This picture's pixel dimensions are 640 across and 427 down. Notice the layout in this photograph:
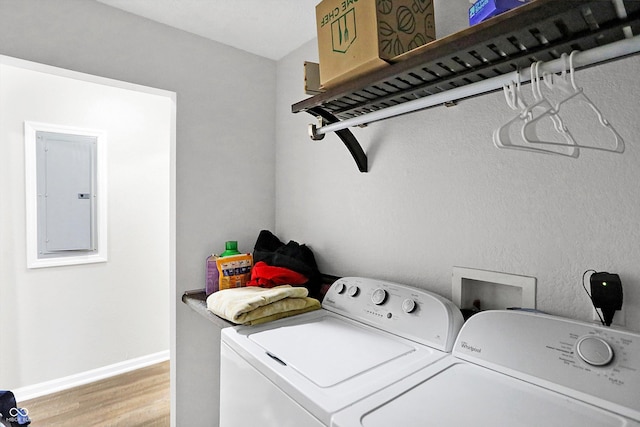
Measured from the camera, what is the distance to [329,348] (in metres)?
1.02

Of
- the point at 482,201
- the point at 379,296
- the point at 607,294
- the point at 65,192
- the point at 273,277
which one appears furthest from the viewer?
the point at 65,192

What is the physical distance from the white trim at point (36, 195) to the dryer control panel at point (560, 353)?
258 cm

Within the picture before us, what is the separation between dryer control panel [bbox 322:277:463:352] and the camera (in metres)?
1.02

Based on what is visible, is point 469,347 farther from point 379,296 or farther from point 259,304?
point 259,304

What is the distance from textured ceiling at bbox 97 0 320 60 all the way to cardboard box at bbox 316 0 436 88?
0.49 metres

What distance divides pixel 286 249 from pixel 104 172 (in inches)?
67.4

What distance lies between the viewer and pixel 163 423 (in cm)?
210

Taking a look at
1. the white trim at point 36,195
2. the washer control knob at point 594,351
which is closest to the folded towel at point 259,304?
the washer control knob at point 594,351

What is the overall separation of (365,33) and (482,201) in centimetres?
64

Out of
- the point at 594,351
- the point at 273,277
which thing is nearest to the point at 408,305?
the point at 594,351

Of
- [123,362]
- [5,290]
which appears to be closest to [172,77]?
[5,290]

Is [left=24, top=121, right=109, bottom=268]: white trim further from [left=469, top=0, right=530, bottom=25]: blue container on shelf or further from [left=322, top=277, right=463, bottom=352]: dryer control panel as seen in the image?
[left=469, top=0, right=530, bottom=25]: blue container on shelf

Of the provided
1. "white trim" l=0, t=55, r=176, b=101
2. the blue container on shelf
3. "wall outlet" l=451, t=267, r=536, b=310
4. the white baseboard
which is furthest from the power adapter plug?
the white baseboard

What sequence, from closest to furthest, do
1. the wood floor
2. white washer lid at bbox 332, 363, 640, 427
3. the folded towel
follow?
white washer lid at bbox 332, 363, 640, 427 < the folded towel < the wood floor
